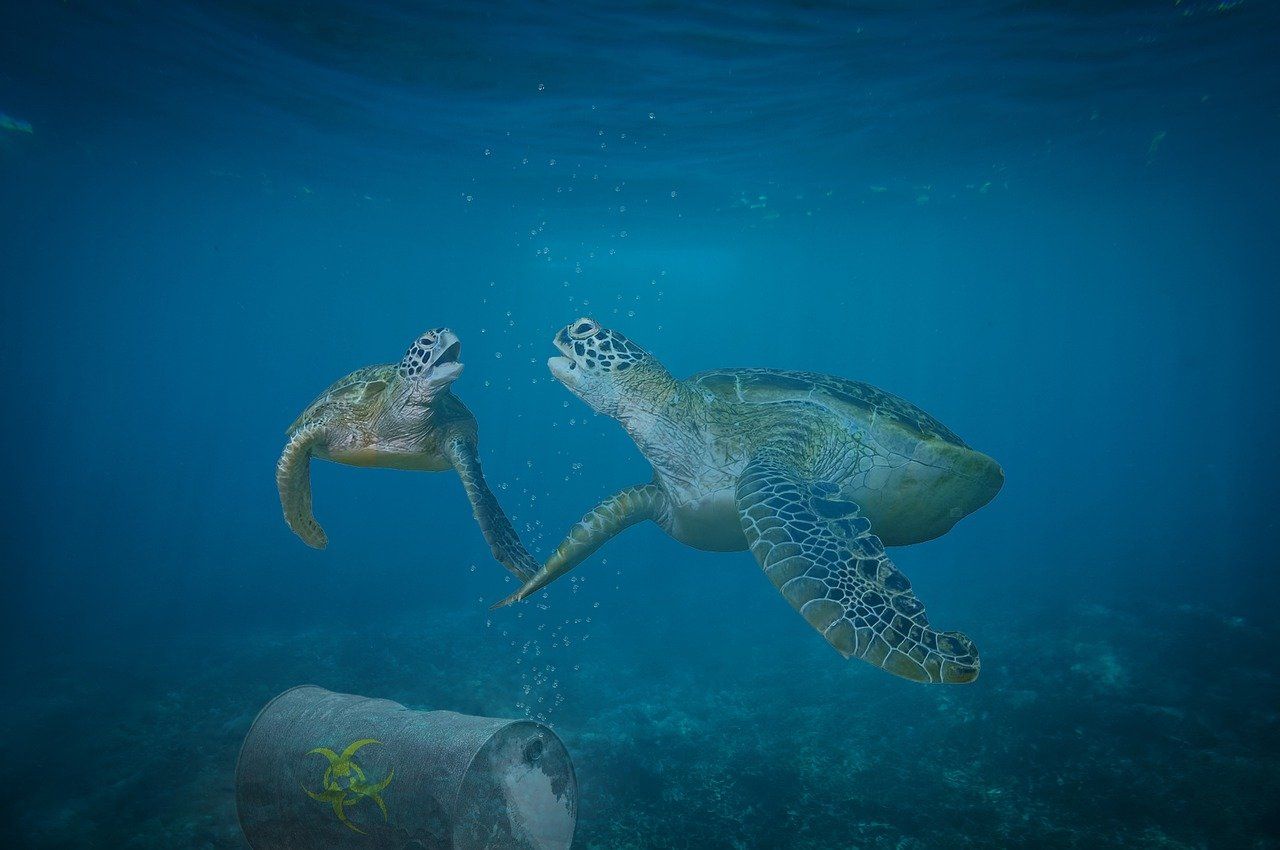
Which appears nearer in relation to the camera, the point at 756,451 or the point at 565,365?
the point at 565,365

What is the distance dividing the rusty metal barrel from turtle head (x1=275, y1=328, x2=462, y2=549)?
277cm

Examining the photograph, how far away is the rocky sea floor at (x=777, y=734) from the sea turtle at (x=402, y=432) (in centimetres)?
301

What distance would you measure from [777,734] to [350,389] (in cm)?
640

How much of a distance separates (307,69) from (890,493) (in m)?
12.3

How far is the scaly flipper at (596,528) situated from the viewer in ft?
16.2

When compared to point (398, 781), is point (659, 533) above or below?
above

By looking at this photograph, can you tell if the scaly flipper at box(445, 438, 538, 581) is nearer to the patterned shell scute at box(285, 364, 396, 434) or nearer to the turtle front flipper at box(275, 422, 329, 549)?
the patterned shell scute at box(285, 364, 396, 434)

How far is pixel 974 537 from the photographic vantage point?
23141 millimetres

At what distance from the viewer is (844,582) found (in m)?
3.58

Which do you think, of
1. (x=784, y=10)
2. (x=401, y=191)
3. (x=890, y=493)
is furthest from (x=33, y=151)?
(x=890, y=493)

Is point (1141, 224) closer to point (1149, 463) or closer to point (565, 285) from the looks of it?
point (1149, 463)

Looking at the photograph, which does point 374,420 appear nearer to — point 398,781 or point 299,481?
point 299,481

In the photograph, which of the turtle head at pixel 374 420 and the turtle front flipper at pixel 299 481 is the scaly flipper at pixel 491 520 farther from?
the turtle front flipper at pixel 299 481

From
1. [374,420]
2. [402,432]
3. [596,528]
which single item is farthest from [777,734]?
[374,420]
